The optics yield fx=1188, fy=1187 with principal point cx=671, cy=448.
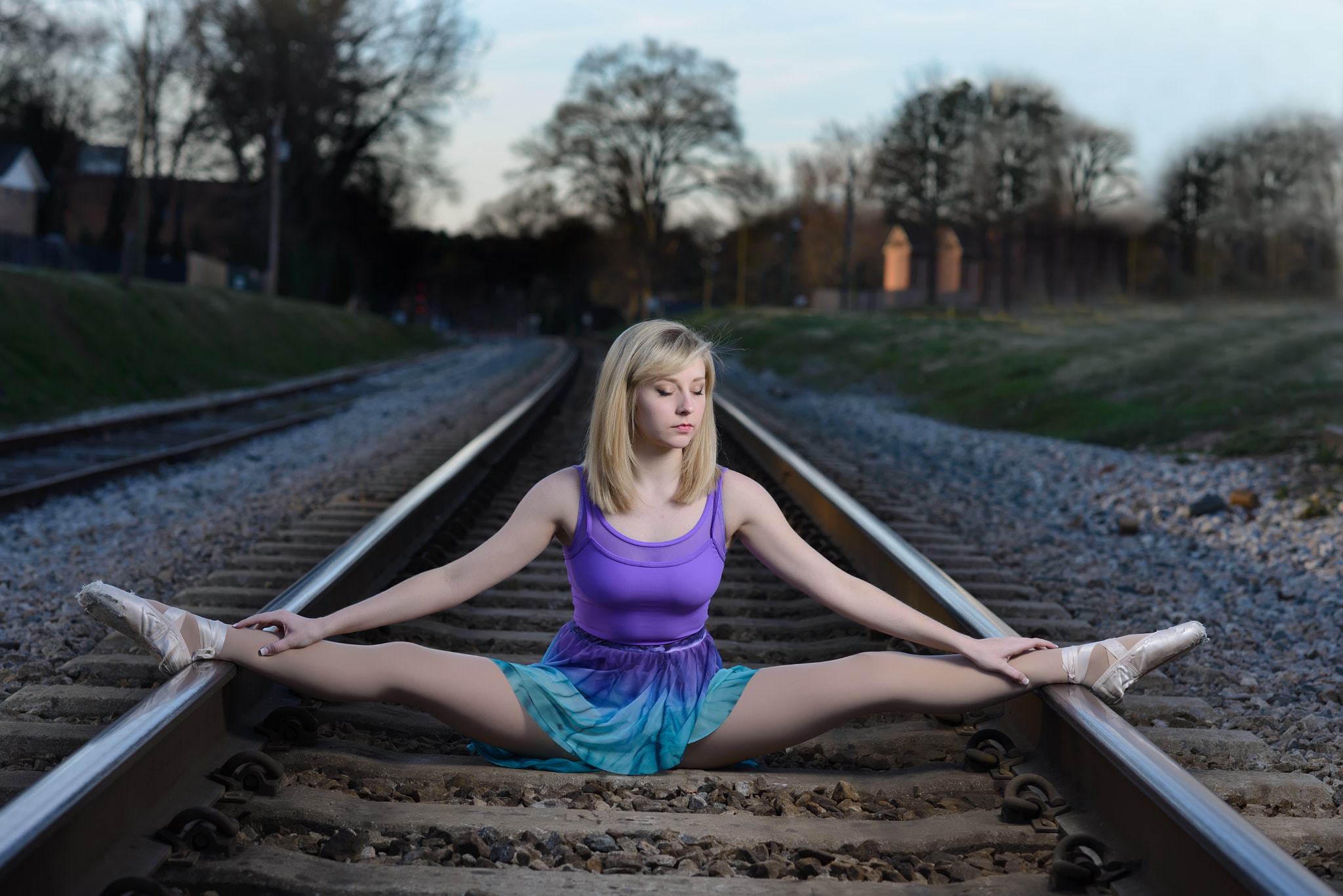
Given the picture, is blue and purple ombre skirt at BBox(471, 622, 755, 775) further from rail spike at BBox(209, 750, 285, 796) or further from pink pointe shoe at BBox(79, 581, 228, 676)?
pink pointe shoe at BBox(79, 581, 228, 676)

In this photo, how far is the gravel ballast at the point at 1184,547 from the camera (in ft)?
13.1

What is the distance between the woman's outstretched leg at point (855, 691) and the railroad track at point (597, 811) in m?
0.08

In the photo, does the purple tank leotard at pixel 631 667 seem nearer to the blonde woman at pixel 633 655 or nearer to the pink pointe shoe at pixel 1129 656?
the blonde woman at pixel 633 655

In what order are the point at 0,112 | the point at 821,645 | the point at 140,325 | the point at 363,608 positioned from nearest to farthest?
the point at 363,608, the point at 821,645, the point at 140,325, the point at 0,112

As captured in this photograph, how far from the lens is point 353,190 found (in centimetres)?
4719

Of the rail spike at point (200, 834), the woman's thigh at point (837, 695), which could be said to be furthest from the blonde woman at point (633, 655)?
the rail spike at point (200, 834)

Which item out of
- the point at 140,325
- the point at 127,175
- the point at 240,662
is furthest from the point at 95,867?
the point at 127,175

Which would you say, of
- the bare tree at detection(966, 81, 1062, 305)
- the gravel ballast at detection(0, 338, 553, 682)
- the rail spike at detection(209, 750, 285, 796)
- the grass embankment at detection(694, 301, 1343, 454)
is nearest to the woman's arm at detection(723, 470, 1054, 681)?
the grass embankment at detection(694, 301, 1343, 454)

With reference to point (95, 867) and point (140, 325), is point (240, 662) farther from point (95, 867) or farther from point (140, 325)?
point (140, 325)

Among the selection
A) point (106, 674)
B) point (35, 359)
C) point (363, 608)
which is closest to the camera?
point (363, 608)

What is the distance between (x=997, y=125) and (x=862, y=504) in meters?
31.3

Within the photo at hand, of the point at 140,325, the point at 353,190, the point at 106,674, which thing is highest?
the point at 353,190

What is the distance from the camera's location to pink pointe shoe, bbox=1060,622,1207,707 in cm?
276

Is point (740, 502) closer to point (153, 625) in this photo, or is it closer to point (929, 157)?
point (153, 625)
